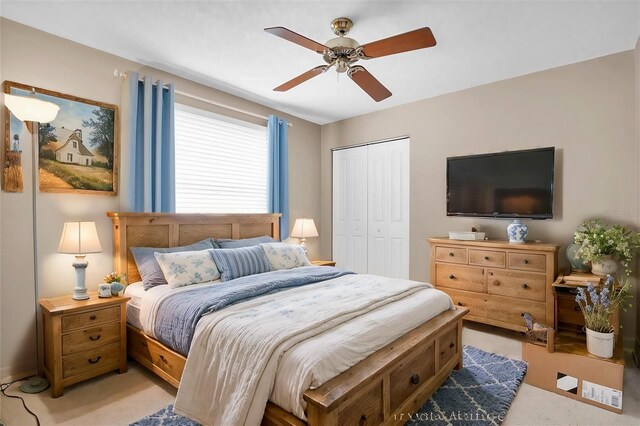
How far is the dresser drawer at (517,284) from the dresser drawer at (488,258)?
0.07 meters

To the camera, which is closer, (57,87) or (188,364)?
(188,364)

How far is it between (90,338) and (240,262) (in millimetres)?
1254

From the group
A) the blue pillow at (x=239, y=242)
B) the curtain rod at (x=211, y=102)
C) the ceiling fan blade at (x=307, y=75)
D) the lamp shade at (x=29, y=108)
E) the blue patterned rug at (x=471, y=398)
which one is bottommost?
the blue patterned rug at (x=471, y=398)

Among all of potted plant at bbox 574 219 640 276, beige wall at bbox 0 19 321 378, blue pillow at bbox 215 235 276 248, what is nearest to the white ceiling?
beige wall at bbox 0 19 321 378

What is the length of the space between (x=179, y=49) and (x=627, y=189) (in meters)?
4.23

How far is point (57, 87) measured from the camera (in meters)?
2.76

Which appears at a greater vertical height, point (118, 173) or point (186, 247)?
point (118, 173)

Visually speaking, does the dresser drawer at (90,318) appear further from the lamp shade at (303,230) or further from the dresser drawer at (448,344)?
the dresser drawer at (448,344)

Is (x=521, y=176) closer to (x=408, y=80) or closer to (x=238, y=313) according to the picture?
(x=408, y=80)

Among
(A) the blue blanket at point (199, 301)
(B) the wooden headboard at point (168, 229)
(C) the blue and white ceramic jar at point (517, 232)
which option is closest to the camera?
(A) the blue blanket at point (199, 301)

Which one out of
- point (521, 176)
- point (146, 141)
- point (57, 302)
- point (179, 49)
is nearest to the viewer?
point (57, 302)

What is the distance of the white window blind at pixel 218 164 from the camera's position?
12.0 ft

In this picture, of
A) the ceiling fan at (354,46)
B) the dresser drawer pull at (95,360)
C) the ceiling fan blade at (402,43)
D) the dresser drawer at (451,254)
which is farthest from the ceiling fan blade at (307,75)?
the dresser drawer pull at (95,360)

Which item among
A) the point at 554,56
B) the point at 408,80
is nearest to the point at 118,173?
the point at 408,80
